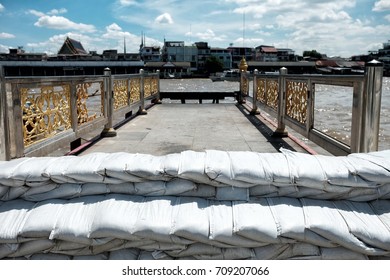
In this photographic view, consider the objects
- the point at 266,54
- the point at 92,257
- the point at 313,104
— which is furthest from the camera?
the point at 266,54

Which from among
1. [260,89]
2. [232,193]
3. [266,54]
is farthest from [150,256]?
[266,54]

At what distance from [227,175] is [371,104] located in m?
1.92

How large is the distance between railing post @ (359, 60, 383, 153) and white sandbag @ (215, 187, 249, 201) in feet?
5.71

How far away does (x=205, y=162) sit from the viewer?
227 cm

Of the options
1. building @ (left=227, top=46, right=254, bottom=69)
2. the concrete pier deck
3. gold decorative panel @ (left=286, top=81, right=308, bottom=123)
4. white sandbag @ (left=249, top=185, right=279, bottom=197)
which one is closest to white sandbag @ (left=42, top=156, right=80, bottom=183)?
white sandbag @ (left=249, top=185, right=279, bottom=197)

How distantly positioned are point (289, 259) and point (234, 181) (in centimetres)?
56

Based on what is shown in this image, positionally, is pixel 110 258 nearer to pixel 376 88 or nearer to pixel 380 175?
pixel 380 175

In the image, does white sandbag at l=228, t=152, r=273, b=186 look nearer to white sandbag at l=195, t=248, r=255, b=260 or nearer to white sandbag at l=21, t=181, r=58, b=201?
white sandbag at l=195, t=248, r=255, b=260

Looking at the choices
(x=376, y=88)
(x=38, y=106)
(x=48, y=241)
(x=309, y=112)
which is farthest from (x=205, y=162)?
(x=309, y=112)

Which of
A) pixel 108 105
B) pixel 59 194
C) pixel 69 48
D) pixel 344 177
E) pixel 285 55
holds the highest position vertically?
pixel 69 48

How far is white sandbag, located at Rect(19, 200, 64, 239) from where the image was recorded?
6.69 feet

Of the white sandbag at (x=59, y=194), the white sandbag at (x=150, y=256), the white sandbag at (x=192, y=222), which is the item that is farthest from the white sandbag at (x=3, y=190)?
the white sandbag at (x=192, y=222)

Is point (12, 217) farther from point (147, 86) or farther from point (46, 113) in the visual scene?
point (147, 86)

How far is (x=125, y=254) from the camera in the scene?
2.08 meters
